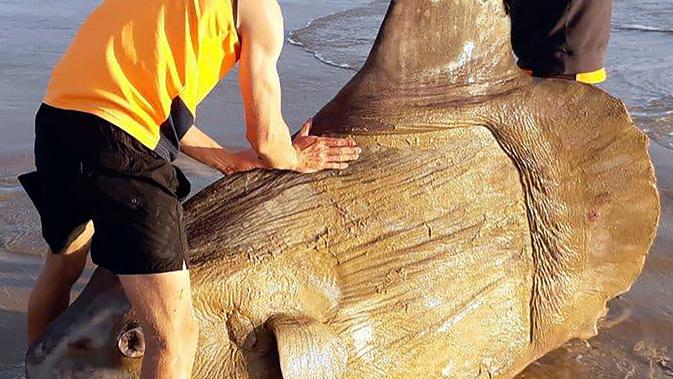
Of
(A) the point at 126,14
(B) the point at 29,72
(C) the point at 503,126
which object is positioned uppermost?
(A) the point at 126,14

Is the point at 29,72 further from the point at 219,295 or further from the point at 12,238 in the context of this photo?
the point at 219,295

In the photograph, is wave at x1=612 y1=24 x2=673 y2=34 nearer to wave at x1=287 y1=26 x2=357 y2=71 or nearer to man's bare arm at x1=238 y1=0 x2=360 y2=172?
wave at x1=287 y1=26 x2=357 y2=71

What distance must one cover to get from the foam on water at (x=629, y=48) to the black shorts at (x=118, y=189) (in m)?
5.53

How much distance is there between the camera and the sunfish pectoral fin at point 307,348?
3123 mm

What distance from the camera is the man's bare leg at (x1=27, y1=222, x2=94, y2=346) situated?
3.59m

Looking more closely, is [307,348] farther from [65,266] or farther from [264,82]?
[65,266]

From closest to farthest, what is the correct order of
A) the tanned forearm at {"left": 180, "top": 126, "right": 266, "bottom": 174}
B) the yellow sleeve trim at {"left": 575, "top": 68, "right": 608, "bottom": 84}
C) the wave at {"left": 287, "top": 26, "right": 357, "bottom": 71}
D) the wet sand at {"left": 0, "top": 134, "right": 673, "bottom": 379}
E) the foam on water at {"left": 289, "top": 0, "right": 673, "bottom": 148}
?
the tanned forearm at {"left": 180, "top": 126, "right": 266, "bottom": 174} → the wet sand at {"left": 0, "top": 134, "right": 673, "bottom": 379} → the yellow sleeve trim at {"left": 575, "top": 68, "right": 608, "bottom": 84} → the foam on water at {"left": 289, "top": 0, "right": 673, "bottom": 148} → the wave at {"left": 287, "top": 26, "right": 357, "bottom": 71}

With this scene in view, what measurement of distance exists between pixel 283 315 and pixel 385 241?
1.81ft

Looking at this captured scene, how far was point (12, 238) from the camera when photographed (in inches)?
213

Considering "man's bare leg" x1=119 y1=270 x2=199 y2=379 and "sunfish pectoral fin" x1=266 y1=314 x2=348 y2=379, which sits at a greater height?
"man's bare leg" x1=119 y1=270 x2=199 y2=379

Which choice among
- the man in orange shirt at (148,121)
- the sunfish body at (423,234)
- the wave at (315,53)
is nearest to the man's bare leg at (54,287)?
the sunfish body at (423,234)

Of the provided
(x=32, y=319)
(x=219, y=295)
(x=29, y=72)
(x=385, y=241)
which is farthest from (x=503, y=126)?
(x=29, y=72)

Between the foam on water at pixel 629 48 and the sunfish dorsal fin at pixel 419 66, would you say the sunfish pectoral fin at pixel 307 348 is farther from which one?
the foam on water at pixel 629 48

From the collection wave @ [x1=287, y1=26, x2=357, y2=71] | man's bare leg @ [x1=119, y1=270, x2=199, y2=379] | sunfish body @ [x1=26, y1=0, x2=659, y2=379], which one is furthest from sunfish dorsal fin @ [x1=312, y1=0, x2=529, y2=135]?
wave @ [x1=287, y1=26, x2=357, y2=71]
